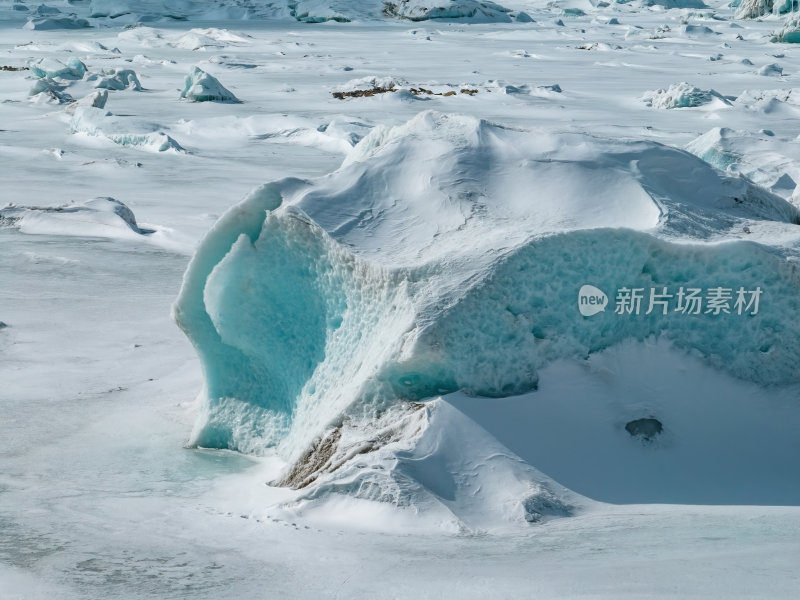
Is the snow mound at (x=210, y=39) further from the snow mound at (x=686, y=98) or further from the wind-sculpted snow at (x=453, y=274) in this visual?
the wind-sculpted snow at (x=453, y=274)

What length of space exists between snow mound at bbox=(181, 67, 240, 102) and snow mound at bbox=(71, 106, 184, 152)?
213 cm

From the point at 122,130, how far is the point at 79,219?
3.94 m

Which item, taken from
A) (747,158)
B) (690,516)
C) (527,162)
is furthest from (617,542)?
(747,158)

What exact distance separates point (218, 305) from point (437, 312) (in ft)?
3.54

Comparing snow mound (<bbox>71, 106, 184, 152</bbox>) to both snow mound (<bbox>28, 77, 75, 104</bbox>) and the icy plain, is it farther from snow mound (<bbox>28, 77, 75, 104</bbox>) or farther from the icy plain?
the icy plain

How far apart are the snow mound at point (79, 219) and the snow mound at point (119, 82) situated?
8.26 m

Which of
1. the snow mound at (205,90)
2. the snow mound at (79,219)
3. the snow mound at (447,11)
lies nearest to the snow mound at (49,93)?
the snow mound at (205,90)

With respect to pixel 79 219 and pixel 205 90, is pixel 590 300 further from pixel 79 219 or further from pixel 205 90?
pixel 205 90

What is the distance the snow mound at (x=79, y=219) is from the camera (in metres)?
7.79

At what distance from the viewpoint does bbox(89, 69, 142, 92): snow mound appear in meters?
15.9

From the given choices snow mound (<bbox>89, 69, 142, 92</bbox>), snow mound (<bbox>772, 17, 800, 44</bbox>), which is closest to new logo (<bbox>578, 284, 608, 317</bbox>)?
snow mound (<bbox>89, 69, 142, 92</bbox>)

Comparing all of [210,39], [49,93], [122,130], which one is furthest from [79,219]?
[210,39]

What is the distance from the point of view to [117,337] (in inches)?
220

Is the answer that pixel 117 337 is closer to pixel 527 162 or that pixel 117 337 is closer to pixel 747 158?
pixel 527 162
